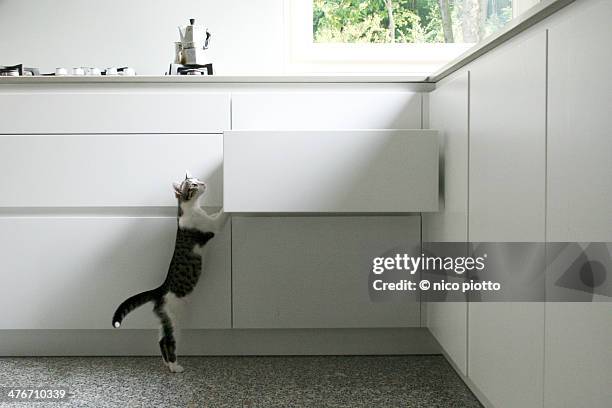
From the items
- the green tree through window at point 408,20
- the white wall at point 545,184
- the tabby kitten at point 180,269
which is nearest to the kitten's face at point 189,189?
the tabby kitten at point 180,269

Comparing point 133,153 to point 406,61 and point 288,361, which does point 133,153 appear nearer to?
point 288,361

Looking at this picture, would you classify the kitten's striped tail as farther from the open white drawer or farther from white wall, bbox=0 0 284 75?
white wall, bbox=0 0 284 75

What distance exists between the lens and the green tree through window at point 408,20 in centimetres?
270

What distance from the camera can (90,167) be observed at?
196cm

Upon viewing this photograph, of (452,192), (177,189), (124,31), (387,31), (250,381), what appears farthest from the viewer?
(387,31)

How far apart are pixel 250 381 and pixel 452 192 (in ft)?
2.36

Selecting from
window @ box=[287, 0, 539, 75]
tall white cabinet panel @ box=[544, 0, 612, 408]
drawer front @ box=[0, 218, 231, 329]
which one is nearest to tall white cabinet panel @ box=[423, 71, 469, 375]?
tall white cabinet panel @ box=[544, 0, 612, 408]

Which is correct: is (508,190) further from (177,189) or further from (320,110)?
(177,189)

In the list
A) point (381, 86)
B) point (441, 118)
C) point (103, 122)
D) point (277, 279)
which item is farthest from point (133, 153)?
point (441, 118)

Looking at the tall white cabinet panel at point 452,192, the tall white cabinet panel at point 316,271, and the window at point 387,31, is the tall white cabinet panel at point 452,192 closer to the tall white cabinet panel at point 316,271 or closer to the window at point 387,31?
the tall white cabinet panel at point 316,271

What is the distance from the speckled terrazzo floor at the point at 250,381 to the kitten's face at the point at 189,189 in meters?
0.49

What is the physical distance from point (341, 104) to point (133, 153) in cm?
A: 63

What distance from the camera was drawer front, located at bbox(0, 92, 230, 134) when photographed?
196 centimetres

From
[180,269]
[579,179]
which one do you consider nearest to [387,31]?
[180,269]
